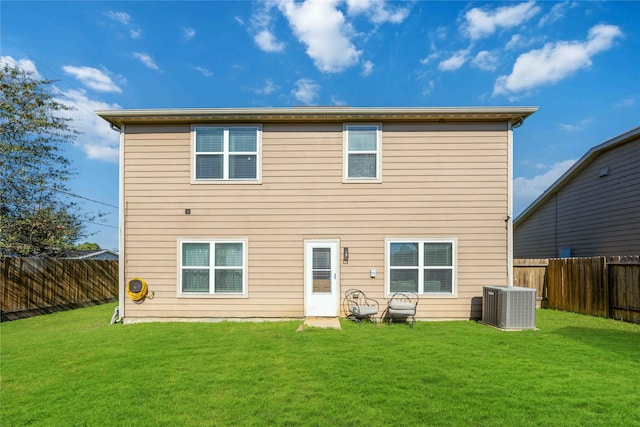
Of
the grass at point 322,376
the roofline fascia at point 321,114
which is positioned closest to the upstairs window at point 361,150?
the roofline fascia at point 321,114

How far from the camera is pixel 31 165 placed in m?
10.1

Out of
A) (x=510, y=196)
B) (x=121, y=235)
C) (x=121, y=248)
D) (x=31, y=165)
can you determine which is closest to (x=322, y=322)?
(x=121, y=248)

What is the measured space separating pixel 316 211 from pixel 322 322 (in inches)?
97.4

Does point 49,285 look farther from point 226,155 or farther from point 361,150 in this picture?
point 361,150

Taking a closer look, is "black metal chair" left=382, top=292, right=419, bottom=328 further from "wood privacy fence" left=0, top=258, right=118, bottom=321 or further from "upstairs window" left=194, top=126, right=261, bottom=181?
"wood privacy fence" left=0, top=258, right=118, bottom=321

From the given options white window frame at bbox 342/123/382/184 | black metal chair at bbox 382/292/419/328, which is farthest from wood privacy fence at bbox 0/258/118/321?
black metal chair at bbox 382/292/419/328

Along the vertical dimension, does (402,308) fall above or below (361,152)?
below

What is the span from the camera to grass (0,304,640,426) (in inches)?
125

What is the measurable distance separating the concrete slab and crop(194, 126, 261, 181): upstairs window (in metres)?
3.57

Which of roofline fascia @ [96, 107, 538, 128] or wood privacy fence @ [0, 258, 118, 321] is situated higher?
roofline fascia @ [96, 107, 538, 128]

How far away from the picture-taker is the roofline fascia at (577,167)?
968cm

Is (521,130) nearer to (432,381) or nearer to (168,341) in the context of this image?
(432,381)

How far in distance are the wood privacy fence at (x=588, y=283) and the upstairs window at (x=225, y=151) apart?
861 cm

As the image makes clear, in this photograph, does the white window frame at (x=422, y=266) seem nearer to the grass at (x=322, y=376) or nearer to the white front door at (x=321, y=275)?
the grass at (x=322, y=376)
